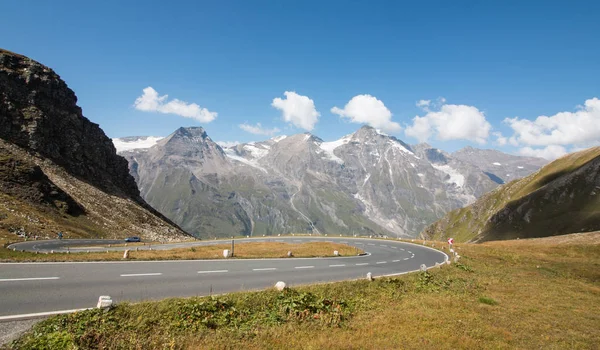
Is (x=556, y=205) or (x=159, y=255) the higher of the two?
(x=556, y=205)

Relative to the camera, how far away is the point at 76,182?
93.7m

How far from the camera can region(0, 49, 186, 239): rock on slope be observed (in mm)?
68875

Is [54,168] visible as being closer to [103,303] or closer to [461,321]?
[103,303]

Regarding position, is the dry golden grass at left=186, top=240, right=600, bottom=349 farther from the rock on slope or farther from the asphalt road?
the rock on slope

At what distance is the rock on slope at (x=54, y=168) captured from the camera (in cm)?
6888

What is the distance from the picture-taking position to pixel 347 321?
11914 millimetres

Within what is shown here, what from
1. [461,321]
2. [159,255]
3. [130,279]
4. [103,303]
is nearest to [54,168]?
[159,255]

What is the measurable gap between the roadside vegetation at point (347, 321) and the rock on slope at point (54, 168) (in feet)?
204

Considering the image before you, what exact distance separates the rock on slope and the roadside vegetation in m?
62.1

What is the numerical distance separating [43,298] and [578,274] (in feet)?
132

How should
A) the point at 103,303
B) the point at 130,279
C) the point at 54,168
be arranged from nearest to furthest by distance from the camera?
the point at 103,303 < the point at 130,279 < the point at 54,168

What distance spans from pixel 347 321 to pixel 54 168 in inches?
4245

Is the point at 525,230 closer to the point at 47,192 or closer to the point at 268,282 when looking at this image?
the point at 268,282

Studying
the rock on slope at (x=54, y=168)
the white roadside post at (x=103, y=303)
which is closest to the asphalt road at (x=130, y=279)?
the white roadside post at (x=103, y=303)
